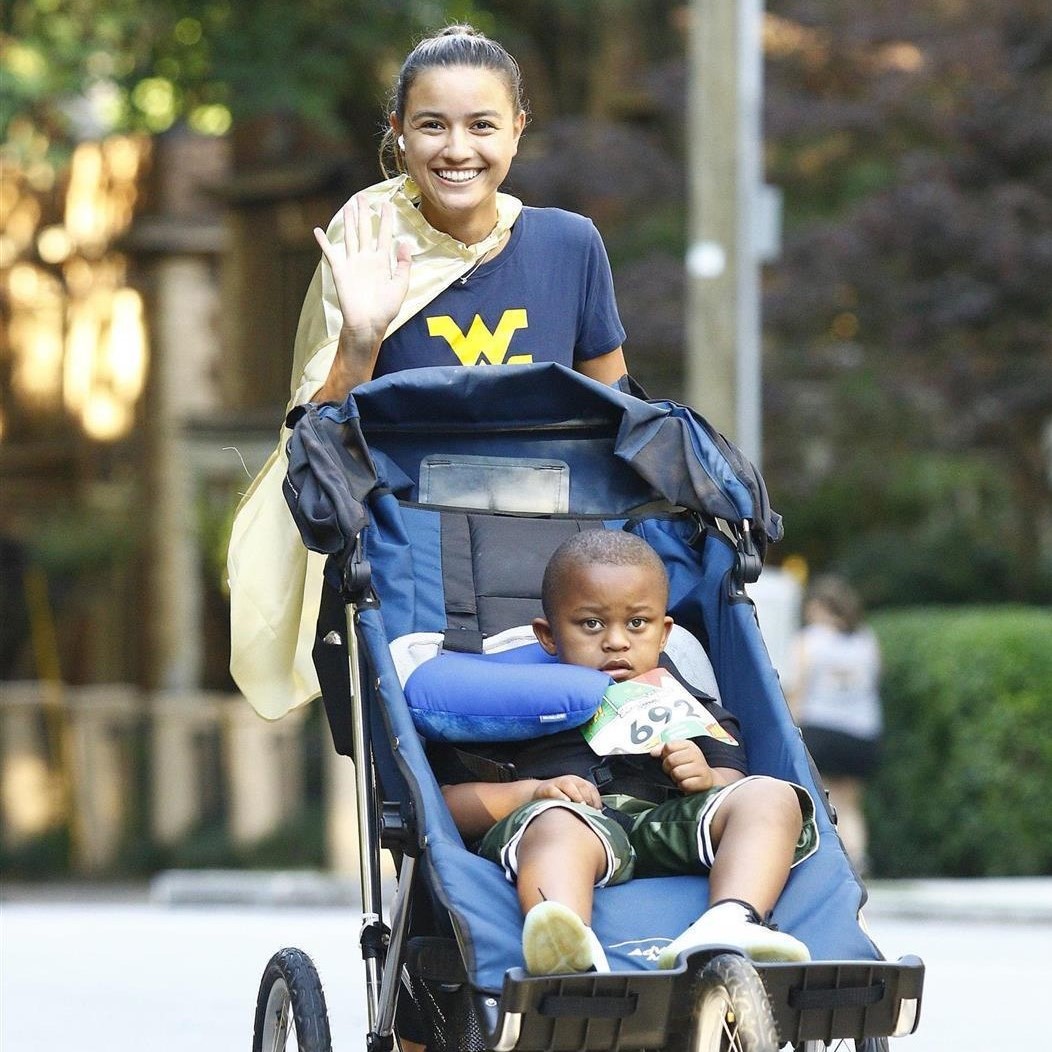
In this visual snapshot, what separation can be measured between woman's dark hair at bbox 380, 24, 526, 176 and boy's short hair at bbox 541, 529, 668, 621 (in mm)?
1073

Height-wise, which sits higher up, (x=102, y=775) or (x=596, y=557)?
(x=596, y=557)

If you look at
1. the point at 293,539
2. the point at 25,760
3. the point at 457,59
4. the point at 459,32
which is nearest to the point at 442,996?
the point at 293,539

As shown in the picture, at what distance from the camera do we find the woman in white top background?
12.6 metres

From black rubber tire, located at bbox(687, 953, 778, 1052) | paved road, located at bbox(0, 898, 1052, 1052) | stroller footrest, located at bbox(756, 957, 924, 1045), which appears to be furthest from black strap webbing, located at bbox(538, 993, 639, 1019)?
paved road, located at bbox(0, 898, 1052, 1052)

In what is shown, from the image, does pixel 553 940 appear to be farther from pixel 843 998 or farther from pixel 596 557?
pixel 596 557

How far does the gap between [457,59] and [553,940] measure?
204 cm

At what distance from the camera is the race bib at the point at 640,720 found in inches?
173

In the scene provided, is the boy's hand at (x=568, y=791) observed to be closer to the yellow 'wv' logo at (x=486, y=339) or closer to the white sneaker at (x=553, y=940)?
the white sneaker at (x=553, y=940)

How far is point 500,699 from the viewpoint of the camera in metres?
4.32

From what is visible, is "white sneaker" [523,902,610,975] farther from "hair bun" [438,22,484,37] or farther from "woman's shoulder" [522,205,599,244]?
"hair bun" [438,22,484,37]

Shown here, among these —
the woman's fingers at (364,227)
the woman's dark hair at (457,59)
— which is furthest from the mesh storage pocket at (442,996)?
the woman's dark hair at (457,59)

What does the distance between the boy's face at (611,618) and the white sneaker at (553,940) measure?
0.78m

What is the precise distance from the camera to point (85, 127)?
2155cm

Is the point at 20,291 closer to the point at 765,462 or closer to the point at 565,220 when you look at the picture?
the point at 765,462
